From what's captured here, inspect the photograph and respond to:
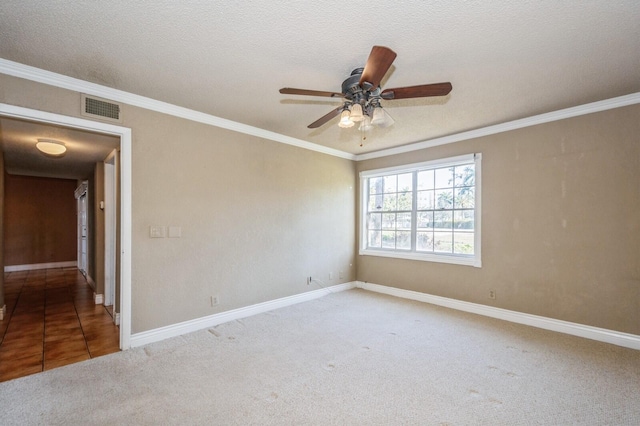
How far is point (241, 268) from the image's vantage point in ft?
13.2

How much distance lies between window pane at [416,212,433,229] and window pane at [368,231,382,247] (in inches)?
34.1

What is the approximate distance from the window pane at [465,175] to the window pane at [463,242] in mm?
758

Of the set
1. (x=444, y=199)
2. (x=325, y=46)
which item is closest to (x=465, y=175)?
(x=444, y=199)

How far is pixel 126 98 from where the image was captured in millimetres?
3057

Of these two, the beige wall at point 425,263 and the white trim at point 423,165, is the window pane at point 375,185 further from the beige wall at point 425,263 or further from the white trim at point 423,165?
the beige wall at point 425,263

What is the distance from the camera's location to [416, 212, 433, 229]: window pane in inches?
190

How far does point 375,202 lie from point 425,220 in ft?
3.64

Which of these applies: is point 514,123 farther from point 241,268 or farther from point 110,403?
point 110,403

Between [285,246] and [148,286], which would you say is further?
[285,246]

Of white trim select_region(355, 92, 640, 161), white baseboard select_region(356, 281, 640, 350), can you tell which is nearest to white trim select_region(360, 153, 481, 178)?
white trim select_region(355, 92, 640, 161)

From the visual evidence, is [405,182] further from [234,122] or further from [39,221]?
[39,221]

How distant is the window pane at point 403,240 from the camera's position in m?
5.12

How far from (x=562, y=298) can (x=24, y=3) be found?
551 cm

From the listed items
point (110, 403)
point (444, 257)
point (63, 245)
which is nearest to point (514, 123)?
point (444, 257)
